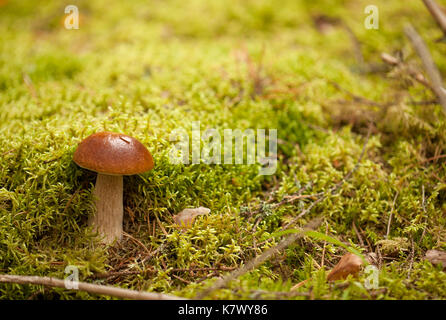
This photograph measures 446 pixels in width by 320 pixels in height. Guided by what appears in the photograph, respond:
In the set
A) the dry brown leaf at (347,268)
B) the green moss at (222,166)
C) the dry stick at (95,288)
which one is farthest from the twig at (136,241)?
the dry brown leaf at (347,268)

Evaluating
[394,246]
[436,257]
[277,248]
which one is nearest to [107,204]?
[277,248]

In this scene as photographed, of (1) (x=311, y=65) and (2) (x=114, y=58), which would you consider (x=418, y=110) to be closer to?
(1) (x=311, y=65)

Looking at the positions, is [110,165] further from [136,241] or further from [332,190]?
[332,190]

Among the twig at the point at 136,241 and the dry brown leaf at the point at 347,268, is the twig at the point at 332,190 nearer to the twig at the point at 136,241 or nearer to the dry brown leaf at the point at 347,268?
the dry brown leaf at the point at 347,268

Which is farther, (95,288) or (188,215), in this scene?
(188,215)

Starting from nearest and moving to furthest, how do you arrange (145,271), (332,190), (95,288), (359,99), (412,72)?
(95,288)
(145,271)
(332,190)
(412,72)
(359,99)
